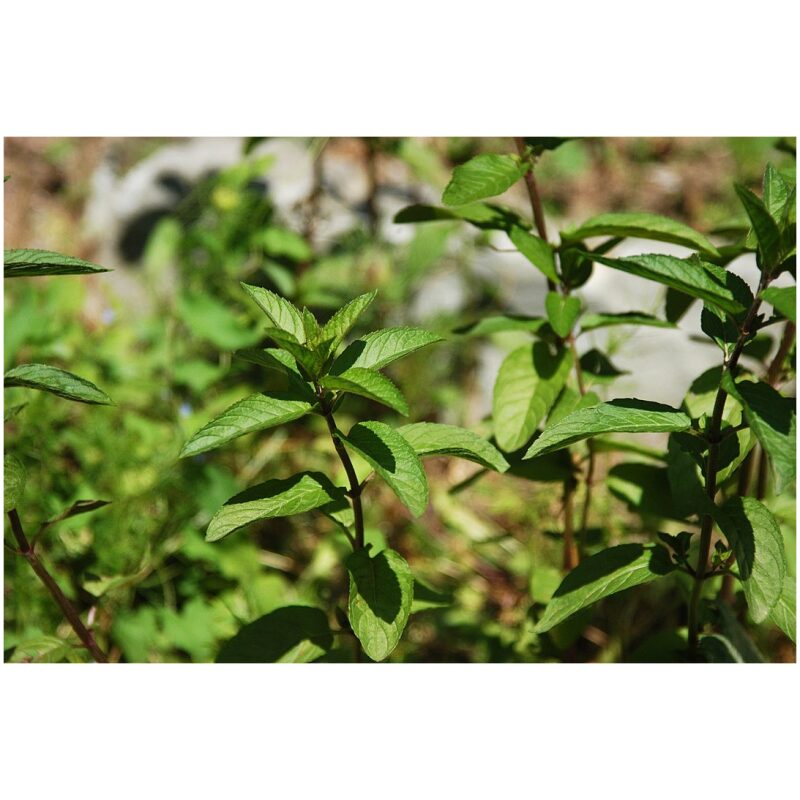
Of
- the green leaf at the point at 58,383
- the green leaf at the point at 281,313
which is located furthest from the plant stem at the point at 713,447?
the green leaf at the point at 58,383

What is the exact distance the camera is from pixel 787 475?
89cm

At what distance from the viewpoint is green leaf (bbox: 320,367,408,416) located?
0.96m

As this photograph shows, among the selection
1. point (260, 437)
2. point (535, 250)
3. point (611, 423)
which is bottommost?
point (260, 437)

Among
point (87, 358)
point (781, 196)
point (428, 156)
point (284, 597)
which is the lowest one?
point (284, 597)

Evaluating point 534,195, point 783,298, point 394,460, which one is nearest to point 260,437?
point 534,195

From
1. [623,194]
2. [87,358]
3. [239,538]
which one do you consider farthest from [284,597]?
[623,194]

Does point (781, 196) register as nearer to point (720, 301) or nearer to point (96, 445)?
point (720, 301)

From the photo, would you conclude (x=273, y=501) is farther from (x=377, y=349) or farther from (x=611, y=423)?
(x=611, y=423)

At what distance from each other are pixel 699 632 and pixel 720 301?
0.73 metres

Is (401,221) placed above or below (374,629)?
above

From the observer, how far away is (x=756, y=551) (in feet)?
3.50

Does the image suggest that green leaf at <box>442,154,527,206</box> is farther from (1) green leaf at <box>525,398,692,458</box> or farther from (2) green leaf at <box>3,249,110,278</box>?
(2) green leaf at <box>3,249,110,278</box>

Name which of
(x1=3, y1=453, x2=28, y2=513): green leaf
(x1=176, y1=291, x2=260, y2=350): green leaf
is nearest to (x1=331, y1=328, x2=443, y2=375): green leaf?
(x1=3, y1=453, x2=28, y2=513): green leaf

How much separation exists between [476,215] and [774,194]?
48 cm
